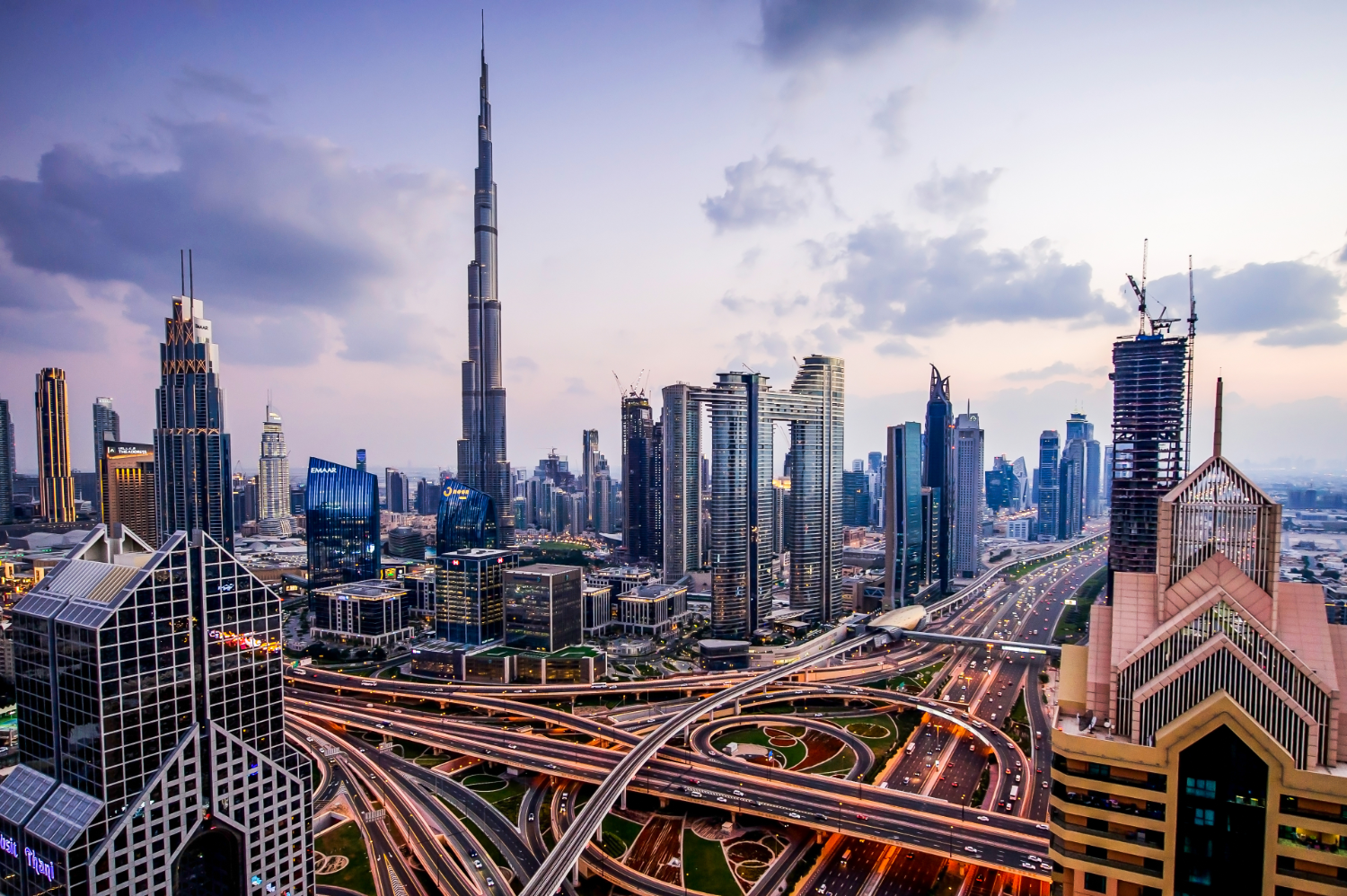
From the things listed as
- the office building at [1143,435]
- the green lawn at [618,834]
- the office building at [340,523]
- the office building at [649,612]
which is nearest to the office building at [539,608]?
the office building at [649,612]

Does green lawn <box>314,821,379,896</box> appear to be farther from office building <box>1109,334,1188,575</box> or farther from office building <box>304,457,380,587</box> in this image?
office building <box>304,457,380,587</box>

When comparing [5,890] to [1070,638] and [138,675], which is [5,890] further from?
[1070,638]

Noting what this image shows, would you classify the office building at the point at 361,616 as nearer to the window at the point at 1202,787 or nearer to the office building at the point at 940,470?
the office building at the point at 940,470

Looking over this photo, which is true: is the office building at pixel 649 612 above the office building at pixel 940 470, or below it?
below

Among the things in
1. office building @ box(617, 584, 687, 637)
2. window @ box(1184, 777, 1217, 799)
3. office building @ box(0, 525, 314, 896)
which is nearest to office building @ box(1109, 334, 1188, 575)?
office building @ box(617, 584, 687, 637)

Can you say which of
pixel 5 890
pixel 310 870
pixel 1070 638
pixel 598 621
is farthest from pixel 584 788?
pixel 1070 638

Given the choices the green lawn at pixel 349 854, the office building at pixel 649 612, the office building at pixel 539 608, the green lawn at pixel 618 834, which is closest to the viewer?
the green lawn at pixel 349 854
